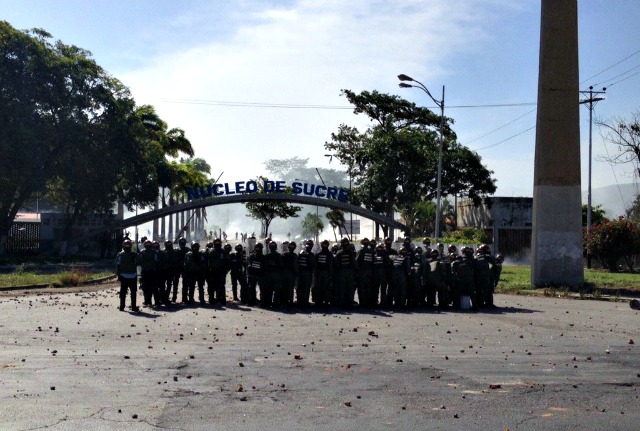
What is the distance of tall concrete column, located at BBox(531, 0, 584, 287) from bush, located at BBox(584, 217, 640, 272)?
1039 centimetres

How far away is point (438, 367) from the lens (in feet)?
39.4

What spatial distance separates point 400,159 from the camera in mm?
53312

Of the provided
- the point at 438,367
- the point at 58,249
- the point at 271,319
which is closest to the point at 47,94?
the point at 58,249

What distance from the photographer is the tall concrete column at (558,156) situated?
2867 centimetres

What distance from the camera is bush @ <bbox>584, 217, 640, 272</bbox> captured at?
39.2m

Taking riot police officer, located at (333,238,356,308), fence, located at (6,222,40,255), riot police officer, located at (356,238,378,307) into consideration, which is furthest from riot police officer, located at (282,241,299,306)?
fence, located at (6,222,40,255)

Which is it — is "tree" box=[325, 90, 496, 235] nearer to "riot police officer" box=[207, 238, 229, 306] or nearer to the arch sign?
the arch sign

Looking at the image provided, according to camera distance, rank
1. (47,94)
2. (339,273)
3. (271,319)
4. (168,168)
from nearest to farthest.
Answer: (271,319) → (339,273) → (47,94) → (168,168)

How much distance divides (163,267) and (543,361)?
11943 millimetres

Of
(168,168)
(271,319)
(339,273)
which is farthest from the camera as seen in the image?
(168,168)

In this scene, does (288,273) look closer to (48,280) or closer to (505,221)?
(48,280)

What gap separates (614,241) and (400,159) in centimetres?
1699

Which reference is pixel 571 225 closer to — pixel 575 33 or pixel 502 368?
pixel 575 33

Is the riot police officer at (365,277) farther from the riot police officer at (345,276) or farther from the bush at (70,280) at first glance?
the bush at (70,280)
